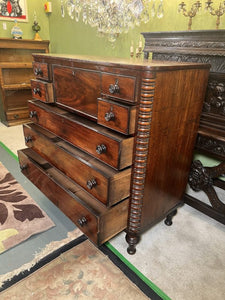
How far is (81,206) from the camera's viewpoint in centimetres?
106

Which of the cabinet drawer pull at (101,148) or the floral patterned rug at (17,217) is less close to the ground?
the cabinet drawer pull at (101,148)

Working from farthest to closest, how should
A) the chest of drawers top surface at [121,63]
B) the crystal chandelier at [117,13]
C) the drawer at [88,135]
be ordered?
the crystal chandelier at [117,13], the drawer at [88,135], the chest of drawers top surface at [121,63]

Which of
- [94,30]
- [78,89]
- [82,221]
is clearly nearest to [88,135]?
[78,89]

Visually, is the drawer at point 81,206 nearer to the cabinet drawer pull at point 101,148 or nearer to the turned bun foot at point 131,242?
the turned bun foot at point 131,242

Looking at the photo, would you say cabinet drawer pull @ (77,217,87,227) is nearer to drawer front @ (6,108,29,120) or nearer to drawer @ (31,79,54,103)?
drawer @ (31,79,54,103)

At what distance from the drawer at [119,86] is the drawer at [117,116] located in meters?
0.04


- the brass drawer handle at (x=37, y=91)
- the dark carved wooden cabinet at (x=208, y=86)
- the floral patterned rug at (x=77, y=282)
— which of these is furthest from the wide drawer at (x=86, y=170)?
the dark carved wooden cabinet at (x=208, y=86)

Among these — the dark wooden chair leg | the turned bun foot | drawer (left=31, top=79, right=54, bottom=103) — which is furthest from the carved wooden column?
drawer (left=31, top=79, right=54, bottom=103)

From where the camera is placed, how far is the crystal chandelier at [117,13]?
1896mm

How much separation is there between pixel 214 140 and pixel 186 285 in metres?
0.79

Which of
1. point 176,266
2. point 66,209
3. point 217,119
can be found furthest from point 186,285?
point 217,119

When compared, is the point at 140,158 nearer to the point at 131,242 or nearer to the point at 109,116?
the point at 109,116

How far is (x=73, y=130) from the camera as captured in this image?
113cm

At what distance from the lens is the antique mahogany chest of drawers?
0.88 m
